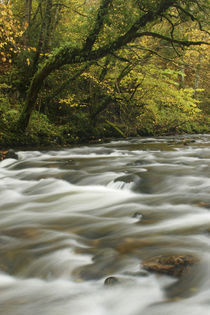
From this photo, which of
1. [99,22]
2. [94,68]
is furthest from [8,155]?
[94,68]

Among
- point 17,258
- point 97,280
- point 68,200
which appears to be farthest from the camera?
point 68,200

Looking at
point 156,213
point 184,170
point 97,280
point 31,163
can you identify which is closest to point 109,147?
point 31,163

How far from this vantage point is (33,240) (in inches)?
129

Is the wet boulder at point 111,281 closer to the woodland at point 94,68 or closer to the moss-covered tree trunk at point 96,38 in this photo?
the woodland at point 94,68

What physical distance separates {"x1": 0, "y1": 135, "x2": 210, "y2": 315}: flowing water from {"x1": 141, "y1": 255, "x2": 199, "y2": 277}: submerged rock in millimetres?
60

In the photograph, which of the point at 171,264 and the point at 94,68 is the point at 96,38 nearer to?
the point at 94,68

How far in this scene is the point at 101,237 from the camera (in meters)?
3.32

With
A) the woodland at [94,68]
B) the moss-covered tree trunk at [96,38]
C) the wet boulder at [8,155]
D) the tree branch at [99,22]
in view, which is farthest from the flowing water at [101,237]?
the tree branch at [99,22]

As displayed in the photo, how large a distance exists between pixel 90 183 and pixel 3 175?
2.14 metres

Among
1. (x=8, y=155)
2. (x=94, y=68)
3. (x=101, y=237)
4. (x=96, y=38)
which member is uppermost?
(x=96, y=38)

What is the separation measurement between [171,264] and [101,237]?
41.5 inches

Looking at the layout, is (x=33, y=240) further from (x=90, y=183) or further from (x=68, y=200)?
(x=90, y=183)

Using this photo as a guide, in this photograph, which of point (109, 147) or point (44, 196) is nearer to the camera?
point (44, 196)

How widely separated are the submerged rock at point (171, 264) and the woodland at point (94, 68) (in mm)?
6652
